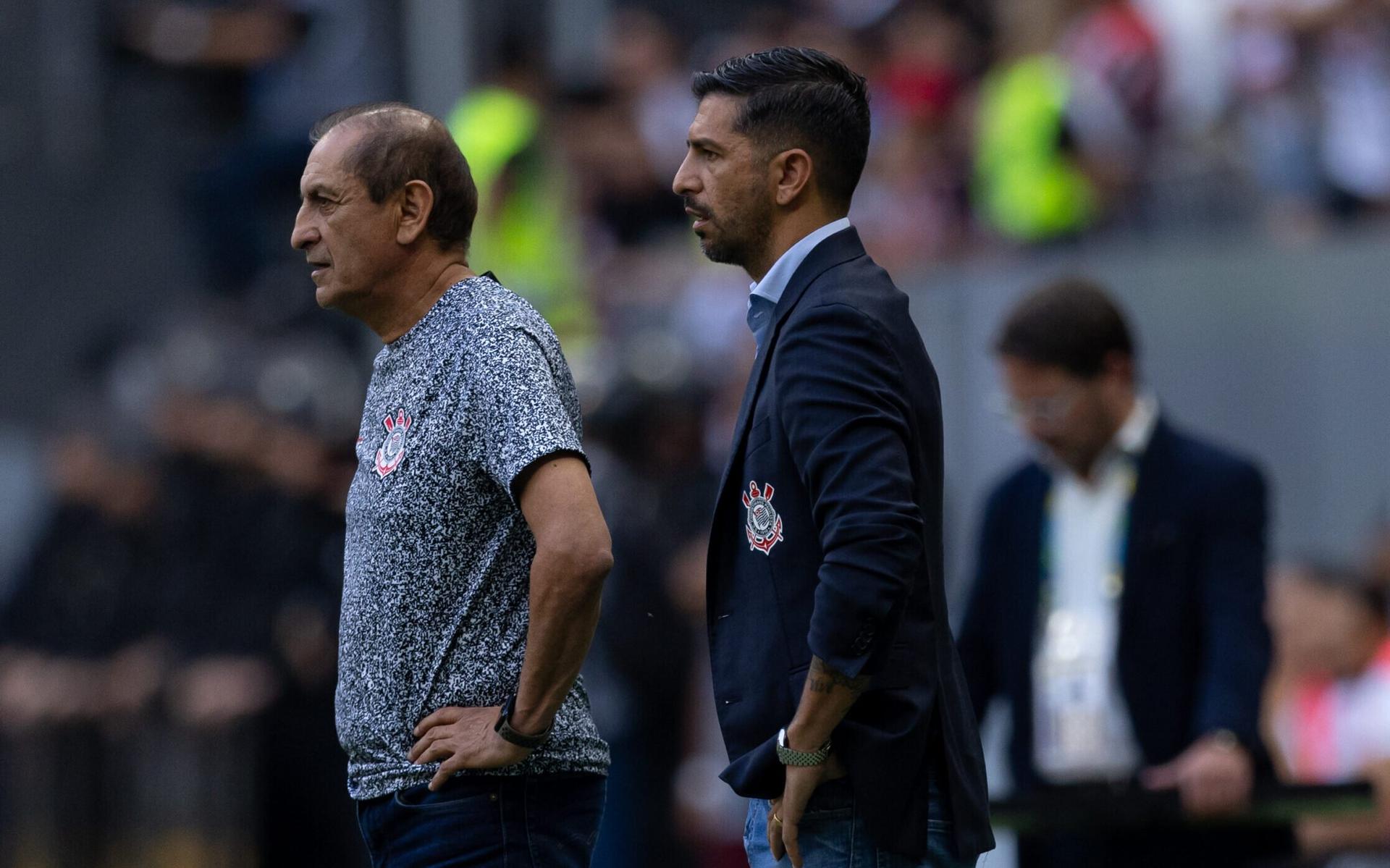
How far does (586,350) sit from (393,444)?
6227 mm

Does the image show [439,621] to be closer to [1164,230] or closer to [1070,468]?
[1070,468]

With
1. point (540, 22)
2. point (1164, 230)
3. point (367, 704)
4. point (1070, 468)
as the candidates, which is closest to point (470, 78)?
point (540, 22)

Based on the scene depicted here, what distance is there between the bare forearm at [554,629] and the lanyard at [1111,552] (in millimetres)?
2127

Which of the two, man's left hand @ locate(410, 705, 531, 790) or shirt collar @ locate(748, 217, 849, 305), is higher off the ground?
shirt collar @ locate(748, 217, 849, 305)

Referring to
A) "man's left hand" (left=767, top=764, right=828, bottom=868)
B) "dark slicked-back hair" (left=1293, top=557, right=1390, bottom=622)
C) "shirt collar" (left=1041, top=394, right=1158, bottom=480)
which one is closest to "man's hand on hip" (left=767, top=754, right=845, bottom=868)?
"man's left hand" (left=767, top=764, right=828, bottom=868)

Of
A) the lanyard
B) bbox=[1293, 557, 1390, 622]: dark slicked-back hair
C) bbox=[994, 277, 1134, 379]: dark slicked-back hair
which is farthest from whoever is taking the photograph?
bbox=[1293, 557, 1390, 622]: dark slicked-back hair

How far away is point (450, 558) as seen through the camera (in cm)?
341

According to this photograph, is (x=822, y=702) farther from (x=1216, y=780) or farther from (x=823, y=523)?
(x=1216, y=780)

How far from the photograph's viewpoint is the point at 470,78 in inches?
416

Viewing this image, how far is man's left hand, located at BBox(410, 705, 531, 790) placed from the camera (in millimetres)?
3326

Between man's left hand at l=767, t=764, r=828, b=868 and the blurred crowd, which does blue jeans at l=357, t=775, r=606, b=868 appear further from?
the blurred crowd

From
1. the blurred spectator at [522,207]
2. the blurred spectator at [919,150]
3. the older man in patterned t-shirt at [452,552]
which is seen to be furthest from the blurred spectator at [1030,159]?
the older man in patterned t-shirt at [452,552]

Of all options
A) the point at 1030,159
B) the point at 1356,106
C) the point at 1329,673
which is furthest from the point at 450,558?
the point at 1030,159

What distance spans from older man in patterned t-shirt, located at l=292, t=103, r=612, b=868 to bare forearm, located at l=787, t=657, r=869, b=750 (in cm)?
38
